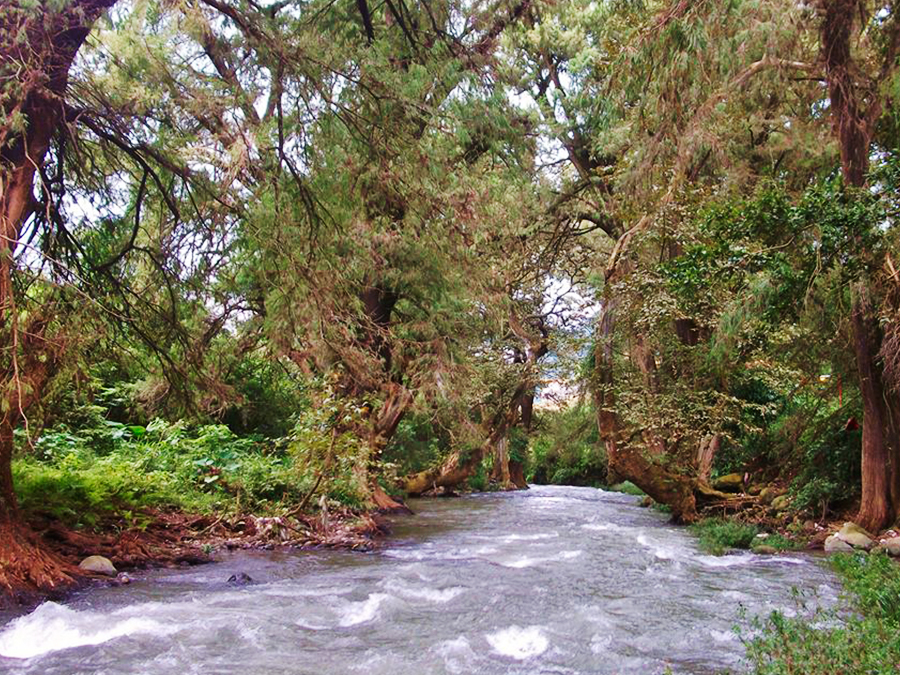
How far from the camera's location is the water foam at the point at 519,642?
5.70 m

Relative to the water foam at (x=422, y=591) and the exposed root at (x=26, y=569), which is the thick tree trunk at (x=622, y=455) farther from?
the exposed root at (x=26, y=569)

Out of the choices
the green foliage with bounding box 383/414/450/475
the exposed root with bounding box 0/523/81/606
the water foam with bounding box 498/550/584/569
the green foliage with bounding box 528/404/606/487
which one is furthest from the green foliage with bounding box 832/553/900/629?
the green foliage with bounding box 528/404/606/487

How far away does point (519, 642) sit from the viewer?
19.7 feet

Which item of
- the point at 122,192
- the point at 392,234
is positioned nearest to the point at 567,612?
the point at 392,234

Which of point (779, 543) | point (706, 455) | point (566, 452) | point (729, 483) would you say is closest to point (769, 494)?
point (729, 483)

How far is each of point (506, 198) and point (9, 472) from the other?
328 inches

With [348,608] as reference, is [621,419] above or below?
above

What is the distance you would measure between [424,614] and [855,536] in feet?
23.0

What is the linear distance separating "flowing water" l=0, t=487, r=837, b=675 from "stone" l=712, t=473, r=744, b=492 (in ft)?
16.4

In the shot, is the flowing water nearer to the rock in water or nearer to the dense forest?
the rock in water

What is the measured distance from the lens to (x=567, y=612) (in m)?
7.09

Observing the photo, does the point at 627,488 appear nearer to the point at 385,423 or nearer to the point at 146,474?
the point at 385,423

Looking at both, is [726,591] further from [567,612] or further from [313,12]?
[313,12]

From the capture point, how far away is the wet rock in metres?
8.05
